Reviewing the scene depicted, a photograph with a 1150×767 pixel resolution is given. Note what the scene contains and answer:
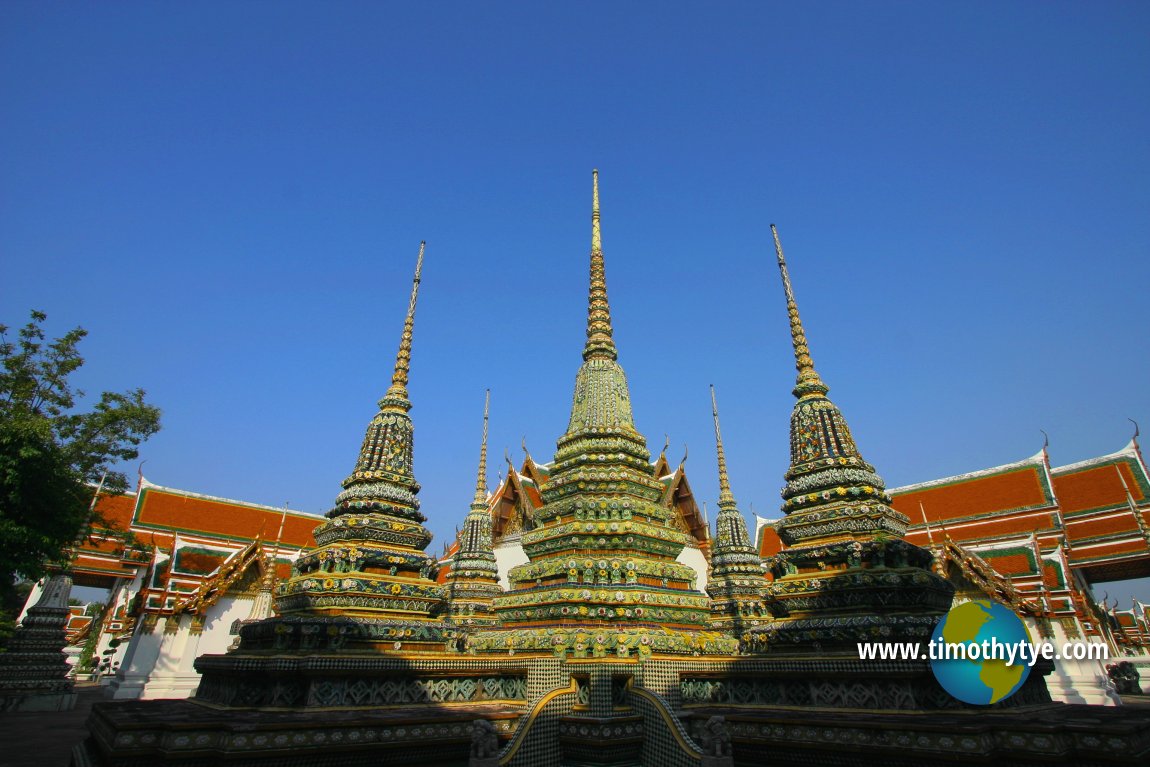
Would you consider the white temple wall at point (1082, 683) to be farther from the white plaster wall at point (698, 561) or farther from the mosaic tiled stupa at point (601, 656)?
the white plaster wall at point (698, 561)

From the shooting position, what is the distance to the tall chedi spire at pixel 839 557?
710 cm

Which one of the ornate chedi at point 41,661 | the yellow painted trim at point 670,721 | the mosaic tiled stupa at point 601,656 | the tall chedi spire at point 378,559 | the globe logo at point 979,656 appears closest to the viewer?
the yellow painted trim at point 670,721

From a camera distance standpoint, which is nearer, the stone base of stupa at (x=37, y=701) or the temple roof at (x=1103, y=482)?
the stone base of stupa at (x=37, y=701)

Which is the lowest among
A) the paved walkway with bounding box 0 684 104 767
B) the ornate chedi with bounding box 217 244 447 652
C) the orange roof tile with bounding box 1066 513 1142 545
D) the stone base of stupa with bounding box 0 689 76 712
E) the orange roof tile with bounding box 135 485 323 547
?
the paved walkway with bounding box 0 684 104 767

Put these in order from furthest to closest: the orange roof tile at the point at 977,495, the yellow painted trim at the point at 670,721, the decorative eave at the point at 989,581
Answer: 1. the orange roof tile at the point at 977,495
2. the decorative eave at the point at 989,581
3. the yellow painted trim at the point at 670,721

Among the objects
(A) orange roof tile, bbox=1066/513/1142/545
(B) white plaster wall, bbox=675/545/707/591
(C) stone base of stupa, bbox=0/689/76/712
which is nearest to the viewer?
(C) stone base of stupa, bbox=0/689/76/712

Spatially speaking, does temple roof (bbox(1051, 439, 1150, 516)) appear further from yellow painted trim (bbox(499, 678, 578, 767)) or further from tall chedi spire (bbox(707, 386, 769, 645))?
yellow painted trim (bbox(499, 678, 578, 767))

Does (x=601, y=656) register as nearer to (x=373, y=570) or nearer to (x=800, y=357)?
(x=373, y=570)

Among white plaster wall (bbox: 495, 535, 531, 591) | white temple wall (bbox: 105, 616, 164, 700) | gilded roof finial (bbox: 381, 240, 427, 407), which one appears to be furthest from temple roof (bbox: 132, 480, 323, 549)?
gilded roof finial (bbox: 381, 240, 427, 407)

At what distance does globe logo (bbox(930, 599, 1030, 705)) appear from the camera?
5.99m

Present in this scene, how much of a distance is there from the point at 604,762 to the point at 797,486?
16.4 feet

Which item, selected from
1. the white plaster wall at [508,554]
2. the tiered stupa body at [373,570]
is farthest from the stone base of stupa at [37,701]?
the white plaster wall at [508,554]

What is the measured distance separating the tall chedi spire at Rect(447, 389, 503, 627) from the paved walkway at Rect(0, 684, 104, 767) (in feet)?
24.7

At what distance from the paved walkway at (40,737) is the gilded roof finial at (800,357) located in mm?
12044
